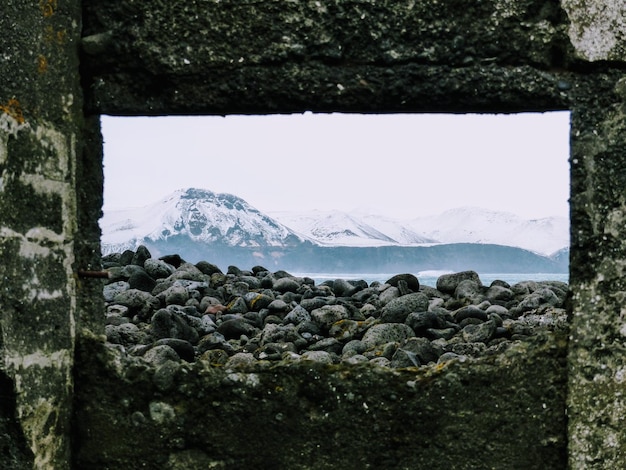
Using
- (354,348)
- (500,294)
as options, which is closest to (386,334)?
(354,348)

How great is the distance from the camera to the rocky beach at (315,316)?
15.4ft

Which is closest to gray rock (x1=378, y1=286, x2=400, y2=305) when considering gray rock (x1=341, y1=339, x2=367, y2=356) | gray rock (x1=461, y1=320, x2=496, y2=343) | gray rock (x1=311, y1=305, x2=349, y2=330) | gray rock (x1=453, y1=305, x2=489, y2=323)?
gray rock (x1=311, y1=305, x2=349, y2=330)

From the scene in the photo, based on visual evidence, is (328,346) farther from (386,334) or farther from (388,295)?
→ (388,295)

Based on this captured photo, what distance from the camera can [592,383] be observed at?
2088 mm

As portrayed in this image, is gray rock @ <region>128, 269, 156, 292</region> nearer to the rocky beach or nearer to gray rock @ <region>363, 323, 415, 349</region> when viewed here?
the rocky beach

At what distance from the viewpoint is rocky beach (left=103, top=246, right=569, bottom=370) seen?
4680 millimetres

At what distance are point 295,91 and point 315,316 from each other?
3612mm

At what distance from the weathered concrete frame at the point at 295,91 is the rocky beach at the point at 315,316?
190cm

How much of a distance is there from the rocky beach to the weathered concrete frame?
6.25 ft

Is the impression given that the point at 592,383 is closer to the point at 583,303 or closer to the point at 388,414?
the point at 583,303

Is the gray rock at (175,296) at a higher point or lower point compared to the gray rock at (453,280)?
lower

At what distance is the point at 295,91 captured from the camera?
2.16 m

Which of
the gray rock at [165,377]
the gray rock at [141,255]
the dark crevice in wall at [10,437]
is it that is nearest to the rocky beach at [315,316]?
the gray rock at [141,255]

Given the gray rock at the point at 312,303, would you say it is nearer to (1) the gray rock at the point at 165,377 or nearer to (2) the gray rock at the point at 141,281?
(2) the gray rock at the point at 141,281
